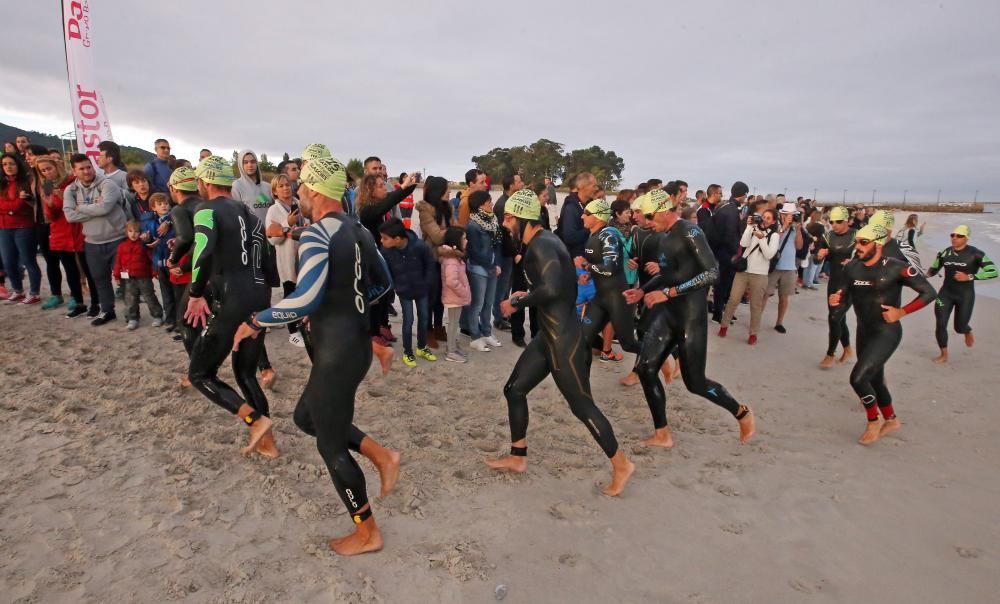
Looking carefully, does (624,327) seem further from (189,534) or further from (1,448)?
(1,448)

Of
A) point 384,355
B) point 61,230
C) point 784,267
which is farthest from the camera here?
point 784,267

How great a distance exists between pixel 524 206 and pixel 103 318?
6.25 meters

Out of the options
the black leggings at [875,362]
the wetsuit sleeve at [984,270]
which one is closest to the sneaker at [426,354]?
the black leggings at [875,362]

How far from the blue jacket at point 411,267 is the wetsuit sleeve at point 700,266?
9.53 feet

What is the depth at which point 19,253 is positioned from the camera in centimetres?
729

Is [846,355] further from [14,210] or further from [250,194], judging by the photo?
[14,210]

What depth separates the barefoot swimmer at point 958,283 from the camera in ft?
23.9

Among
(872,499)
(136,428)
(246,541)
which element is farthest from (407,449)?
(872,499)

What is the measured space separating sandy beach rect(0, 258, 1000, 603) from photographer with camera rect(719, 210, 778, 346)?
2376 millimetres

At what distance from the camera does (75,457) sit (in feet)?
12.2

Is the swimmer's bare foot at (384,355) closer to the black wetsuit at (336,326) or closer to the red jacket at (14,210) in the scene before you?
Answer: the black wetsuit at (336,326)

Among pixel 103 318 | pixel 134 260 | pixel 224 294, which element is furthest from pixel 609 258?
pixel 103 318

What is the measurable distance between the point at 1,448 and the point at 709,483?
17.5 ft

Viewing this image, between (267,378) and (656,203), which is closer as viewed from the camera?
(656,203)
